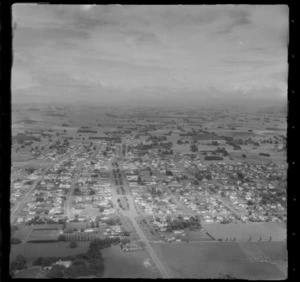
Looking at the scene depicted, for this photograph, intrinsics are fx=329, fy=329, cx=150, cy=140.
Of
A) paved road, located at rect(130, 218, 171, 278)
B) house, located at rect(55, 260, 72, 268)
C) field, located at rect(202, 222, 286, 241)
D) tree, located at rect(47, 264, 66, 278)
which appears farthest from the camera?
field, located at rect(202, 222, 286, 241)

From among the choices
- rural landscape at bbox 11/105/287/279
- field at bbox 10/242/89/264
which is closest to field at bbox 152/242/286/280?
rural landscape at bbox 11/105/287/279

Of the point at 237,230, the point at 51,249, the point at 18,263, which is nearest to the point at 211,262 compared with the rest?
the point at 237,230

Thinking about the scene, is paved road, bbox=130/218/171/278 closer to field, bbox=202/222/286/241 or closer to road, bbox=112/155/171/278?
road, bbox=112/155/171/278

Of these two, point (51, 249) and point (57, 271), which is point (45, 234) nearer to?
point (51, 249)
